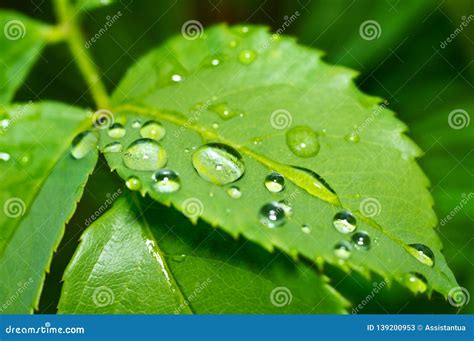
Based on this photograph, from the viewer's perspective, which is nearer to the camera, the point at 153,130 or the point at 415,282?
the point at 415,282

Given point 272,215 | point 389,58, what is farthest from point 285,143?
point 389,58

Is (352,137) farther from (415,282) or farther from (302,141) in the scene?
(415,282)

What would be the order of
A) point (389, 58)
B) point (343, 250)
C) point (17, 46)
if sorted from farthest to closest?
point (389, 58), point (17, 46), point (343, 250)

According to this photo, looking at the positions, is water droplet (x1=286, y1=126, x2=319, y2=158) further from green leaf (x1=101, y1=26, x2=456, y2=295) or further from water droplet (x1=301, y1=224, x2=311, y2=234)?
water droplet (x1=301, y1=224, x2=311, y2=234)

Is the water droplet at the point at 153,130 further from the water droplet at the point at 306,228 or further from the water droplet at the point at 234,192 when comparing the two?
the water droplet at the point at 306,228

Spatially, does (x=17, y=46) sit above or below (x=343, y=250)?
below

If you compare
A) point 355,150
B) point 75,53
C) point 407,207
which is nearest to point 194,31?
point 75,53

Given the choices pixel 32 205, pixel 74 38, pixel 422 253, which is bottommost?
pixel 32 205
